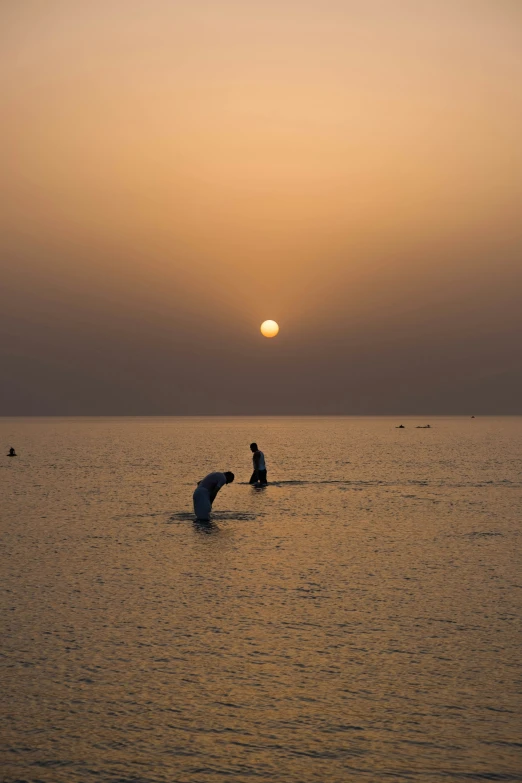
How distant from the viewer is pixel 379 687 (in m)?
11.9

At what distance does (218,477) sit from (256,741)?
20.5 metres

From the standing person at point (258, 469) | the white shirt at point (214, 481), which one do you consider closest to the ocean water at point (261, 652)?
the white shirt at point (214, 481)

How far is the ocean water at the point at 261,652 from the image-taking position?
375 inches

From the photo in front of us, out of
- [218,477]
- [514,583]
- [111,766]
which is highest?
[218,477]

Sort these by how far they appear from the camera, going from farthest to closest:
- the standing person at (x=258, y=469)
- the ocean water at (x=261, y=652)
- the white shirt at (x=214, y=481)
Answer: the standing person at (x=258, y=469)
the white shirt at (x=214, y=481)
the ocean water at (x=261, y=652)

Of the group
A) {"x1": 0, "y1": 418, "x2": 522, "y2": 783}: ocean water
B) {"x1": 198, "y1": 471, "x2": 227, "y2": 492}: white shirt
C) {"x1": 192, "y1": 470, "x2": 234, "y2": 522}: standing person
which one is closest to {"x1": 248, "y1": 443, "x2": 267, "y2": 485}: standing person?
{"x1": 192, "y1": 470, "x2": 234, "y2": 522}: standing person

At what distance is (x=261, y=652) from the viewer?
1351 centimetres

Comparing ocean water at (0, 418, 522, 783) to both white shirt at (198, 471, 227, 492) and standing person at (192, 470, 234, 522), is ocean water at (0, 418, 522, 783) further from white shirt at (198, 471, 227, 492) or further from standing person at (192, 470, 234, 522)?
white shirt at (198, 471, 227, 492)

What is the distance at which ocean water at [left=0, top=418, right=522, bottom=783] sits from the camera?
31.2 ft

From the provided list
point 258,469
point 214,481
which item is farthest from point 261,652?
point 258,469

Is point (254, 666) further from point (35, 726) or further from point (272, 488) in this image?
point (272, 488)

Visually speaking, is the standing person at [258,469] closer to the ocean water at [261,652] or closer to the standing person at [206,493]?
the standing person at [206,493]

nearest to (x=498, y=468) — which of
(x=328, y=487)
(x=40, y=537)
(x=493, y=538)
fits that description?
(x=328, y=487)

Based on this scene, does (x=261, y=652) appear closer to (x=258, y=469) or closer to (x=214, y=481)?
(x=214, y=481)
